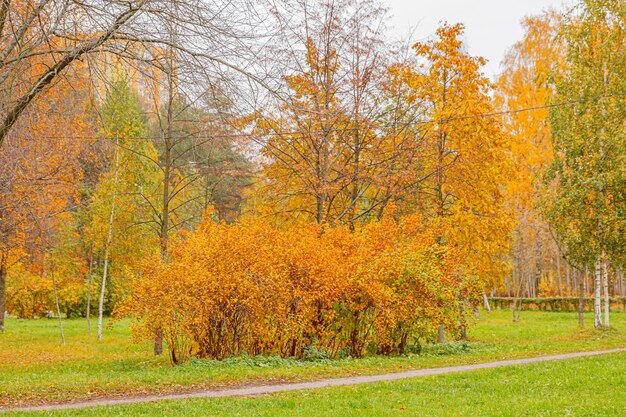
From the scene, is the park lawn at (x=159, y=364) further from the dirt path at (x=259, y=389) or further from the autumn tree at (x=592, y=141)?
the autumn tree at (x=592, y=141)

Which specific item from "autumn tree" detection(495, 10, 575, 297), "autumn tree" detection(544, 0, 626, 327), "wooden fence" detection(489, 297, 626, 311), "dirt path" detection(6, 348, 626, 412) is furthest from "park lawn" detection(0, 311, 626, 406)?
"wooden fence" detection(489, 297, 626, 311)

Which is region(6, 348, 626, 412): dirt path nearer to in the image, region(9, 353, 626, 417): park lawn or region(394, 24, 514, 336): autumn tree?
region(9, 353, 626, 417): park lawn

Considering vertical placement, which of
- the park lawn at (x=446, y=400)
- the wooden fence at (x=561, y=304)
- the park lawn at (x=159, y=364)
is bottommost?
the park lawn at (x=159, y=364)

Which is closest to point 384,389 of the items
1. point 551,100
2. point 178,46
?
point 178,46

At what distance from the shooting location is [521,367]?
448 inches

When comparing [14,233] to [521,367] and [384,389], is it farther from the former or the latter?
[521,367]

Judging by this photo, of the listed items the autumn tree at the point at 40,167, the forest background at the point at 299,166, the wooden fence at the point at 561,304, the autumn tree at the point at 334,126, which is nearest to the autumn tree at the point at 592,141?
the forest background at the point at 299,166

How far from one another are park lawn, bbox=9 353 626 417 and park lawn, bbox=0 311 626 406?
1781 millimetres

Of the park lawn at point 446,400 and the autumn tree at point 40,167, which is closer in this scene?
the park lawn at point 446,400

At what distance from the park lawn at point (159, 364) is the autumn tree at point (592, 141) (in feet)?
10.0

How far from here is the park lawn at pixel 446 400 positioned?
7.45m

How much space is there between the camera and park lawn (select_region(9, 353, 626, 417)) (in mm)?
7453

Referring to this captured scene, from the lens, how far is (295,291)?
1354 cm

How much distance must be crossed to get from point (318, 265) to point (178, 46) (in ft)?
25.8
